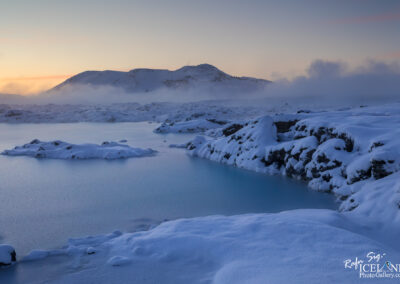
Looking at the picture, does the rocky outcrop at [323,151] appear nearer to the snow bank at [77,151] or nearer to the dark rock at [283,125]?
the dark rock at [283,125]

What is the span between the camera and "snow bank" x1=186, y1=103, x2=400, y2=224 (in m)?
11.1

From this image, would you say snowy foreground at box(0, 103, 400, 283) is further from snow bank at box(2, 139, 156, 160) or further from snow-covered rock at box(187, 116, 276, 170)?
snow bank at box(2, 139, 156, 160)

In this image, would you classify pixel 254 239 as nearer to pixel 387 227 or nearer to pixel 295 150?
pixel 387 227

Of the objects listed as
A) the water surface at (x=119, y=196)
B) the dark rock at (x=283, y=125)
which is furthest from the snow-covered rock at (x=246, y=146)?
the dark rock at (x=283, y=125)

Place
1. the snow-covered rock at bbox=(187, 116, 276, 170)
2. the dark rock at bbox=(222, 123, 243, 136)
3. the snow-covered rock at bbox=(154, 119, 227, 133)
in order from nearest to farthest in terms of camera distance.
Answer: the snow-covered rock at bbox=(187, 116, 276, 170) < the dark rock at bbox=(222, 123, 243, 136) < the snow-covered rock at bbox=(154, 119, 227, 133)

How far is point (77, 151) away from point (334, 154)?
18492 millimetres

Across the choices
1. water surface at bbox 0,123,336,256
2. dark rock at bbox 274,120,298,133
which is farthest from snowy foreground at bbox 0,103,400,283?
dark rock at bbox 274,120,298,133

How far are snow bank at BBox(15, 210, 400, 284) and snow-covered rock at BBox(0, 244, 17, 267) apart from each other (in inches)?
40.6

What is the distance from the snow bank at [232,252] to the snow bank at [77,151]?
16.7 metres

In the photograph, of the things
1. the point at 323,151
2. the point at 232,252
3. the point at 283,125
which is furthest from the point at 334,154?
the point at 232,252

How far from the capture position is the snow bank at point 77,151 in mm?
25000

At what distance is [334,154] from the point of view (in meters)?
15.2

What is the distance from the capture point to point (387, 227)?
862 centimetres

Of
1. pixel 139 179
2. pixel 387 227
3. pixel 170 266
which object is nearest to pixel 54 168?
pixel 139 179
